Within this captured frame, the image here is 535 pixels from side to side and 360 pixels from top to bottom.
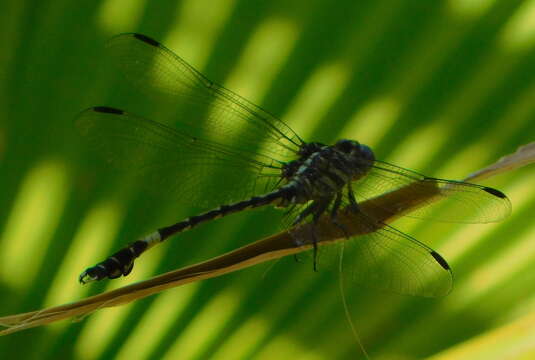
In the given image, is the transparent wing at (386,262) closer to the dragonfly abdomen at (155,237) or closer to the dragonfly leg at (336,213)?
the dragonfly leg at (336,213)

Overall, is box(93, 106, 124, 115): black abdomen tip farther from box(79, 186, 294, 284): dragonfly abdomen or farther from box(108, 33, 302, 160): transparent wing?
box(79, 186, 294, 284): dragonfly abdomen

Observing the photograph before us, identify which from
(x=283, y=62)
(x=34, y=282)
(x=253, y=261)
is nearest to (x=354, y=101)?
(x=283, y=62)

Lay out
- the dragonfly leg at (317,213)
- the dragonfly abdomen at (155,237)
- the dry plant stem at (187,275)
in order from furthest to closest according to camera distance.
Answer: the dragonfly leg at (317,213), the dragonfly abdomen at (155,237), the dry plant stem at (187,275)

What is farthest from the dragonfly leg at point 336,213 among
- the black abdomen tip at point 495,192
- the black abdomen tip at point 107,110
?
the black abdomen tip at point 107,110

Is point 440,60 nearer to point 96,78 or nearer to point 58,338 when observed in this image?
point 96,78

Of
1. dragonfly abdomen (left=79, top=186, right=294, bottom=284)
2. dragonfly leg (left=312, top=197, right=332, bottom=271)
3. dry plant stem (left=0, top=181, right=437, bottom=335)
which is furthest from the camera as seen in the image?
dragonfly leg (left=312, top=197, right=332, bottom=271)

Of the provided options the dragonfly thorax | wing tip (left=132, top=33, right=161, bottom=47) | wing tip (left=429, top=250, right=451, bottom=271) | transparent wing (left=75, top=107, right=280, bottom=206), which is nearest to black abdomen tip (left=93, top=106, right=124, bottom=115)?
transparent wing (left=75, top=107, right=280, bottom=206)

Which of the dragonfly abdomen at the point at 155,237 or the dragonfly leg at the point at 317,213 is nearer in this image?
the dragonfly abdomen at the point at 155,237
